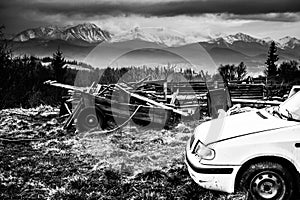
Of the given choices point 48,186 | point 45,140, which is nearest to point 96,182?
point 48,186

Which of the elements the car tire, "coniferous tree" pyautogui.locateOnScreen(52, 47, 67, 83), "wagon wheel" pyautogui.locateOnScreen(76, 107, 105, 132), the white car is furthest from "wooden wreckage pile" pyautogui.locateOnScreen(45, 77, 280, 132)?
"coniferous tree" pyautogui.locateOnScreen(52, 47, 67, 83)

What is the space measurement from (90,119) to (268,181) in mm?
7150

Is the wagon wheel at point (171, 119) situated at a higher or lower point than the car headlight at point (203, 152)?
lower

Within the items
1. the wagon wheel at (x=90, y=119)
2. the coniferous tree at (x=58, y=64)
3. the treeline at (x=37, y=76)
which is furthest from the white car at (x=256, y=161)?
the coniferous tree at (x=58, y=64)

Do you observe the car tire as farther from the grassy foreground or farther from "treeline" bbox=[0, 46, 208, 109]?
"treeline" bbox=[0, 46, 208, 109]

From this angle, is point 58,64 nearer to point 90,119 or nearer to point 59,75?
point 59,75

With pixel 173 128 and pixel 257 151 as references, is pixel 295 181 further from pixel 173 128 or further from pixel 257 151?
pixel 173 128

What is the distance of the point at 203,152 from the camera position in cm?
477

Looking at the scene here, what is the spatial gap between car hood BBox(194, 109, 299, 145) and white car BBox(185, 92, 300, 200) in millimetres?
13

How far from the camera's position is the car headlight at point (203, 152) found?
15.2ft

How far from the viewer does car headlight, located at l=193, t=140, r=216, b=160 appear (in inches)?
182

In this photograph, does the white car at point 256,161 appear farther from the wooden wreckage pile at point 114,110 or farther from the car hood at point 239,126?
the wooden wreckage pile at point 114,110

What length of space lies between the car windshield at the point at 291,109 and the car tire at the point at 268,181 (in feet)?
2.62

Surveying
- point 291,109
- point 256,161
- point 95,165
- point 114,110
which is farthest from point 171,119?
point 256,161
